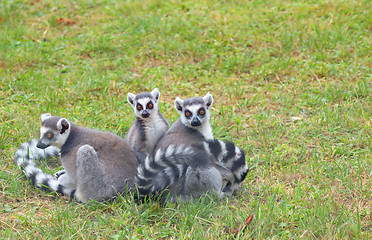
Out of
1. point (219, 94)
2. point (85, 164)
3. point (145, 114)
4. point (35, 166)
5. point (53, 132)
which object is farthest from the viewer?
point (219, 94)

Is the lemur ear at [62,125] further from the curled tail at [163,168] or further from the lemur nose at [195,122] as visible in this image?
the lemur nose at [195,122]

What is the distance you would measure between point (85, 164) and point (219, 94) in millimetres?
→ 2834

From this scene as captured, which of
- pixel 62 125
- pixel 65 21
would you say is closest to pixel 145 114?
pixel 62 125

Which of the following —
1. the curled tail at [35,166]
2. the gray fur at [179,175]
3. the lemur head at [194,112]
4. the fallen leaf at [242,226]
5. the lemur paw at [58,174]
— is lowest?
the lemur paw at [58,174]

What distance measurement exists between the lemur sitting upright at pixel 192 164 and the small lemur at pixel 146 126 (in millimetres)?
349

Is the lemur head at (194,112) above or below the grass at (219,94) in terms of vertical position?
above

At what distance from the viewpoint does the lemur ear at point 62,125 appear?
13.3ft

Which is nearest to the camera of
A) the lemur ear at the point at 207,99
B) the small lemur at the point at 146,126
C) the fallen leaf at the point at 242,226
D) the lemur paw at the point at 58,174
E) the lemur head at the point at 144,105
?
the fallen leaf at the point at 242,226

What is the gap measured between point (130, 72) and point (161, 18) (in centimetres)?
161

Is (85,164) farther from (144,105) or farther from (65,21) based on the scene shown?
(65,21)

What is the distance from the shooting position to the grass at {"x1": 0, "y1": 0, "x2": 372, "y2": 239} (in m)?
3.48

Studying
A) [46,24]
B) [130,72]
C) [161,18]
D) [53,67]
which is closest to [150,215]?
[130,72]

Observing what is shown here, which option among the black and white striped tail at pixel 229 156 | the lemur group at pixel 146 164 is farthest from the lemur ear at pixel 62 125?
the black and white striped tail at pixel 229 156

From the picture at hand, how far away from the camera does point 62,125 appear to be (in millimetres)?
4070
